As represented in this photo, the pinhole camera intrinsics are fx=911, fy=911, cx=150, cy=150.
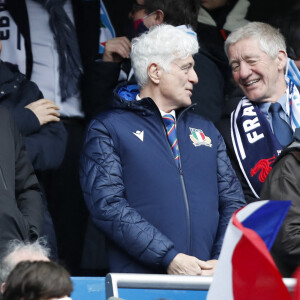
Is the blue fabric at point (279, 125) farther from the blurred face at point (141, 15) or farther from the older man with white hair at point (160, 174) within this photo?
the blurred face at point (141, 15)

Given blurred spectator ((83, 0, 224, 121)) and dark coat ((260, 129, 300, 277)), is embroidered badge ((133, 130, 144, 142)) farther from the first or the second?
blurred spectator ((83, 0, 224, 121))

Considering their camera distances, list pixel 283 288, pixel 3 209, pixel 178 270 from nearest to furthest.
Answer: pixel 283 288, pixel 3 209, pixel 178 270

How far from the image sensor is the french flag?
2551mm

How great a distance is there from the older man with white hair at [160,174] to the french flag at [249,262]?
147 cm

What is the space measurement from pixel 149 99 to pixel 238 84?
74 cm

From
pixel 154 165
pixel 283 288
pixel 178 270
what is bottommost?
pixel 178 270

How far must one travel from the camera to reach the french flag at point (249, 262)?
2551 millimetres

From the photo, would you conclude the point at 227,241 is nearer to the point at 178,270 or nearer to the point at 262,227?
the point at 262,227

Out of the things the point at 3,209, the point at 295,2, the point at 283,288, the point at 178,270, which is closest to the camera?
the point at 283,288

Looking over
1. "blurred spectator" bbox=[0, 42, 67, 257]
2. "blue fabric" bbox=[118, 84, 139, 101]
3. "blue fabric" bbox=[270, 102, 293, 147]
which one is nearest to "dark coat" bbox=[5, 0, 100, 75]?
"blurred spectator" bbox=[0, 42, 67, 257]

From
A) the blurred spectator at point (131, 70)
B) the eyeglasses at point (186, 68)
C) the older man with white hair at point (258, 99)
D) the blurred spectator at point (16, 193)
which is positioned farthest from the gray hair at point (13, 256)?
the blurred spectator at point (131, 70)

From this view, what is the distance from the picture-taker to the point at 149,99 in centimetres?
450

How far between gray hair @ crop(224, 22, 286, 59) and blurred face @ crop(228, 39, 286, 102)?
2 centimetres

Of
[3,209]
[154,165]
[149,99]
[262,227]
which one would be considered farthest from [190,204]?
[262,227]
